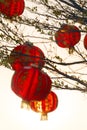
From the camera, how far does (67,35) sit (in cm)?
476

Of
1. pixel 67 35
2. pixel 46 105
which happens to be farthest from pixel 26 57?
pixel 46 105

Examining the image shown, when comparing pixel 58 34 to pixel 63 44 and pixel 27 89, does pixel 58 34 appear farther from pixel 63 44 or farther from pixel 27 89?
pixel 27 89

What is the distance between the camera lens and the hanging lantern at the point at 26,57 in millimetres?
4293

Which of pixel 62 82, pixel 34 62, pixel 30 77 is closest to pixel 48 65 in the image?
pixel 62 82

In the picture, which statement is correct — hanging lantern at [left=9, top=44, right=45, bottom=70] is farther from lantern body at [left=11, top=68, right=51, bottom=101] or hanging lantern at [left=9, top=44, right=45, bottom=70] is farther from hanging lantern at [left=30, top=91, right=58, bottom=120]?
hanging lantern at [left=30, top=91, right=58, bottom=120]

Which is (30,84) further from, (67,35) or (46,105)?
(46,105)

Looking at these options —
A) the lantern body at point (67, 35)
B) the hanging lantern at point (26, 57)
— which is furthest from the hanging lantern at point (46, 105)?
the hanging lantern at point (26, 57)

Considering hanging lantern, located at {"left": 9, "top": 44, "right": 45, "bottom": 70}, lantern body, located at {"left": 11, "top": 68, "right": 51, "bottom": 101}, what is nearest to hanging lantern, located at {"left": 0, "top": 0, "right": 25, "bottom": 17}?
hanging lantern, located at {"left": 9, "top": 44, "right": 45, "bottom": 70}

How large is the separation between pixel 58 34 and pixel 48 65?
553 mm

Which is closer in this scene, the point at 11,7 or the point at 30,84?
the point at 30,84

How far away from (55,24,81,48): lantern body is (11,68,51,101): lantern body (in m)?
0.92

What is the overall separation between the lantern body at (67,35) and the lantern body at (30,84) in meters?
0.92

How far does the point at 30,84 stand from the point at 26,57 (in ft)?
1.57

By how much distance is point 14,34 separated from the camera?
500 cm
